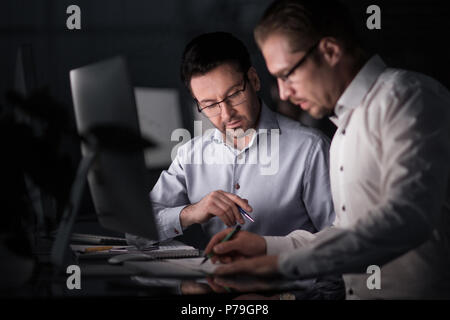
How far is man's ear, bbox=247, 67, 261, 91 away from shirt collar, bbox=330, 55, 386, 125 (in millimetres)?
516

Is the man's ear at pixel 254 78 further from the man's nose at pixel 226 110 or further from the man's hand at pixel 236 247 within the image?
the man's hand at pixel 236 247

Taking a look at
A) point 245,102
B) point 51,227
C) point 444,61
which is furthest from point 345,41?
point 51,227

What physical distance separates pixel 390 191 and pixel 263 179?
2.34 ft

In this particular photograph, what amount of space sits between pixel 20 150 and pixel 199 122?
674 mm

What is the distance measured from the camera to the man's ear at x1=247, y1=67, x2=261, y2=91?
5.53 ft

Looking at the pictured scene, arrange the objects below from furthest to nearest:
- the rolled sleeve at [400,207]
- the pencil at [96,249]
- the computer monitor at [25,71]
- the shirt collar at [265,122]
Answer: the shirt collar at [265,122]
the pencil at [96,249]
the computer monitor at [25,71]
the rolled sleeve at [400,207]

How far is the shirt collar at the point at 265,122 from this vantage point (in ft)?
5.73

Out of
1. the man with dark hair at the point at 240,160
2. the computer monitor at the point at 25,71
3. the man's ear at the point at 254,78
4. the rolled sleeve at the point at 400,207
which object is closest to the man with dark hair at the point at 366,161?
the rolled sleeve at the point at 400,207

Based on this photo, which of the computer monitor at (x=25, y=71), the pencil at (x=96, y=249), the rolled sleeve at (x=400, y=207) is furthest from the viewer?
the pencil at (x=96, y=249)

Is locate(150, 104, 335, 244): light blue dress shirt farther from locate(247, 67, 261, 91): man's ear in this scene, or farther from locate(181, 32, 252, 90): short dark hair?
locate(181, 32, 252, 90): short dark hair

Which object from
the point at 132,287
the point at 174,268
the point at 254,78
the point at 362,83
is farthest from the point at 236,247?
the point at 254,78

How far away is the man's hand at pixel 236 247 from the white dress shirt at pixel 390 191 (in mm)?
219

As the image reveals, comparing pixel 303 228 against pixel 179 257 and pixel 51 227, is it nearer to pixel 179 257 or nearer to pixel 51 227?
pixel 179 257

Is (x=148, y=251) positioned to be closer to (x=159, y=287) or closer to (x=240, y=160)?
(x=159, y=287)
